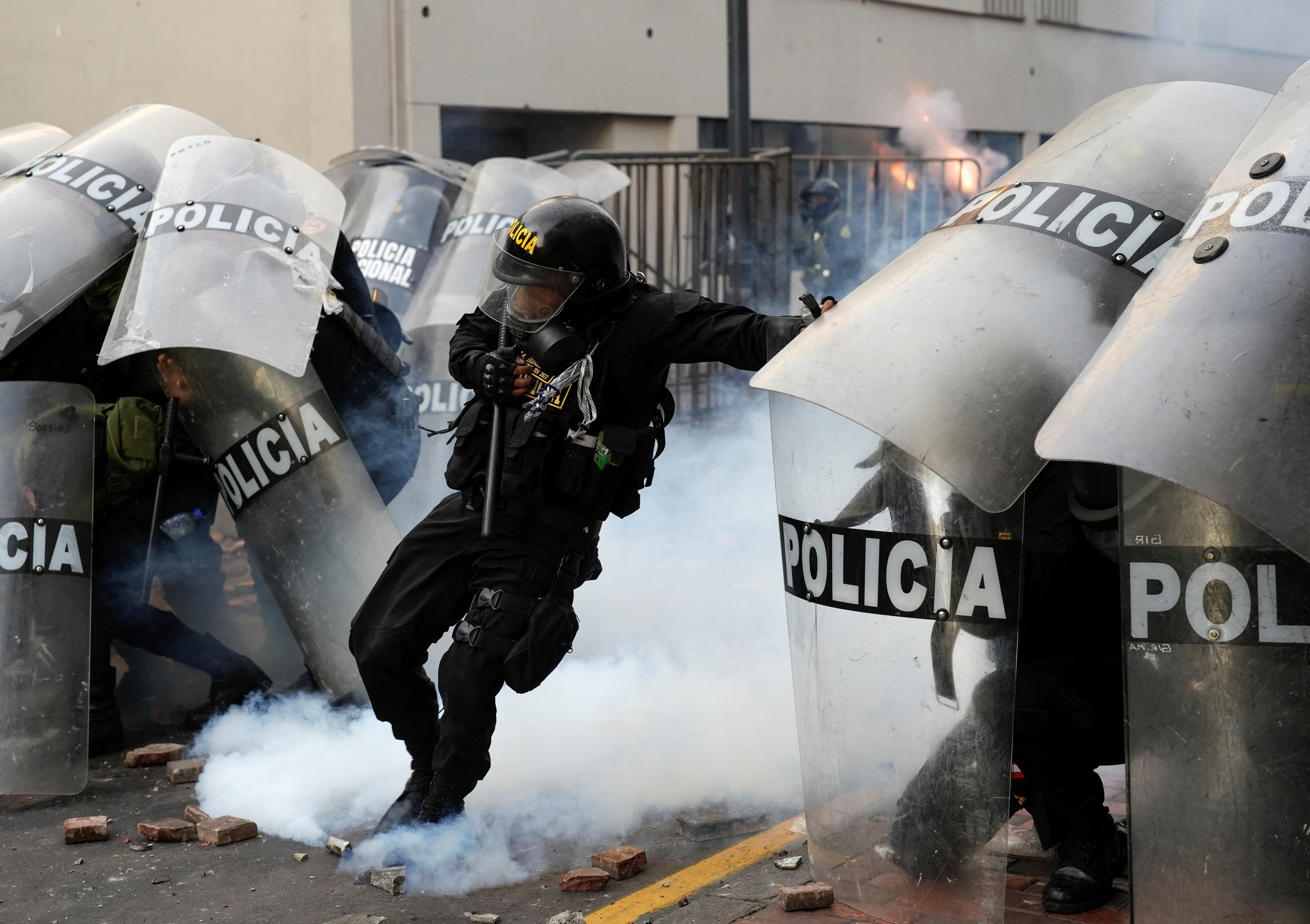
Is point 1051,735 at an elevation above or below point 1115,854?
above

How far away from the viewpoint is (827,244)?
10.4 m

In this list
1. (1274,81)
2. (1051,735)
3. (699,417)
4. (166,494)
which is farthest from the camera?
(1274,81)

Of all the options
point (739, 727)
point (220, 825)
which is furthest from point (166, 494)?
point (739, 727)

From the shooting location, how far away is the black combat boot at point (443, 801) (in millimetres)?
3621

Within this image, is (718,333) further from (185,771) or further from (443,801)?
(185,771)

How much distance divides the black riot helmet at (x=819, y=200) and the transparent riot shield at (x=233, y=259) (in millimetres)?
5681

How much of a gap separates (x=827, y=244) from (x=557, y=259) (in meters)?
7.06

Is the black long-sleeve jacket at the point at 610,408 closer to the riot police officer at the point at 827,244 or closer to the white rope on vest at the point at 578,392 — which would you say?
the white rope on vest at the point at 578,392

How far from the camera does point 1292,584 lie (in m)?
2.45

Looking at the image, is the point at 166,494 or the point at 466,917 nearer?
the point at 466,917

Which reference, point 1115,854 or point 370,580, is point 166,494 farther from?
point 1115,854

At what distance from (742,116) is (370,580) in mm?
5886

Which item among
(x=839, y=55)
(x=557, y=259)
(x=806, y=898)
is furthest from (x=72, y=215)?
(x=839, y=55)

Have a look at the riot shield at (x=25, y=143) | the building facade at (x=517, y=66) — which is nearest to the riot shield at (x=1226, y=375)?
the riot shield at (x=25, y=143)
